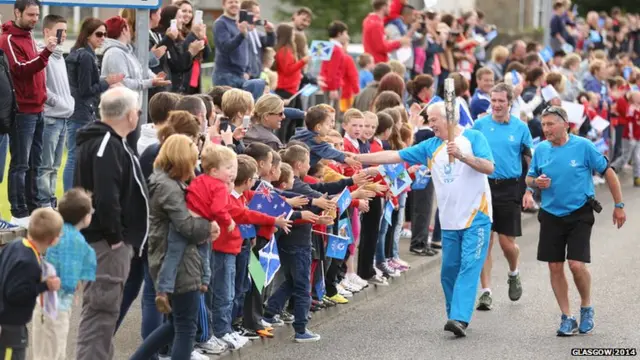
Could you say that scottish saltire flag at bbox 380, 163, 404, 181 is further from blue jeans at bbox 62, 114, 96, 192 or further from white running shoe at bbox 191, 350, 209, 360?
white running shoe at bbox 191, 350, 209, 360

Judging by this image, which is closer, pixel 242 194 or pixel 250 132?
pixel 242 194

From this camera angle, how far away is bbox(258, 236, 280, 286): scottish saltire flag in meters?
10.8

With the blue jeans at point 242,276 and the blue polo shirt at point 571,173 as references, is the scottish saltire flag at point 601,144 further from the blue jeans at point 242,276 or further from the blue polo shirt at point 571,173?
the blue jeans at point 242,276

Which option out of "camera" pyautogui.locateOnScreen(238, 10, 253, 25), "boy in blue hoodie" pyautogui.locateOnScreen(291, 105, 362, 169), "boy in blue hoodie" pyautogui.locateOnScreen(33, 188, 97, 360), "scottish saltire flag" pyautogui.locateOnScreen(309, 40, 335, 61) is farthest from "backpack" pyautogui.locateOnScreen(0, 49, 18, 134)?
"scottish saltire flag" pyautogui.locateOnScreen(309, 40, 335, 61)

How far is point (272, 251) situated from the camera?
1082cm

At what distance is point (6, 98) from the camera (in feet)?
40.4

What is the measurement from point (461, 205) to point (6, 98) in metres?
4.09

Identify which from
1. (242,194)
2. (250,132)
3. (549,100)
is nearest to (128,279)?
(242,194)

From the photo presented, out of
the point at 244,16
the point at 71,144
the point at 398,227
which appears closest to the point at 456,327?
the point at 398,227

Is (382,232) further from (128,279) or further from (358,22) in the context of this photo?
(358,22)

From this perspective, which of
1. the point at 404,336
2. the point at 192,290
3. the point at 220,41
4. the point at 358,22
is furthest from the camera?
the point at 358,22

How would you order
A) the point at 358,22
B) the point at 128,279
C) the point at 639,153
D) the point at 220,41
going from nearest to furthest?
the point at 128,279, the point at 220,41, the point at 639,153, the point at 358,22

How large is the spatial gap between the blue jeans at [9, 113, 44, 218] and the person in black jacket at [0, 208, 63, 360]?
521 centimetres

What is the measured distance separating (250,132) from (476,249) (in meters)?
2.12
